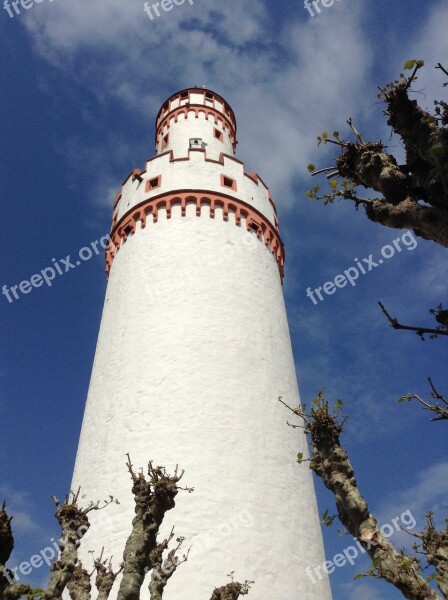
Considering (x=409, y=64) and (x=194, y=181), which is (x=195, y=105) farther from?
(x=409, y=64)

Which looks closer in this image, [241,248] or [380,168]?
[380,168]

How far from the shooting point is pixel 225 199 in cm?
1777

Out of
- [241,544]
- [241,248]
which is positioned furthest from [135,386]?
[241,248]

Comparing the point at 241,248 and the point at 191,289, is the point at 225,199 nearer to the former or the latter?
the point at 241,248

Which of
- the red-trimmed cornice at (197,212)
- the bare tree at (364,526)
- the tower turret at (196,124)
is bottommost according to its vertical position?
the bare tree at (364,526)

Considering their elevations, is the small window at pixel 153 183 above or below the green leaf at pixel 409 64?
above

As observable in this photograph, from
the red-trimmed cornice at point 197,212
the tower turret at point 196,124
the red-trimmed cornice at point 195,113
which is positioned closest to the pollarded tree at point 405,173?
the red-trimmed cornice at point 197,212

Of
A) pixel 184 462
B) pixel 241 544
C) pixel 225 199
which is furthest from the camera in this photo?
pixel 225 199

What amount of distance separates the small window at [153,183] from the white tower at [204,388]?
0.17 feet

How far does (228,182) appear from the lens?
1884cm

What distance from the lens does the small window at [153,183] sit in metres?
18.5

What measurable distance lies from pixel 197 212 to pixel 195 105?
10.3 metres

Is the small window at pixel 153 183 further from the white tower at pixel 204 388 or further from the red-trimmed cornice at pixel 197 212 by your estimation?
the red-trimmed cornice at pixel 197 212

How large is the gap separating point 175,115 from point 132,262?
37.4 feet
